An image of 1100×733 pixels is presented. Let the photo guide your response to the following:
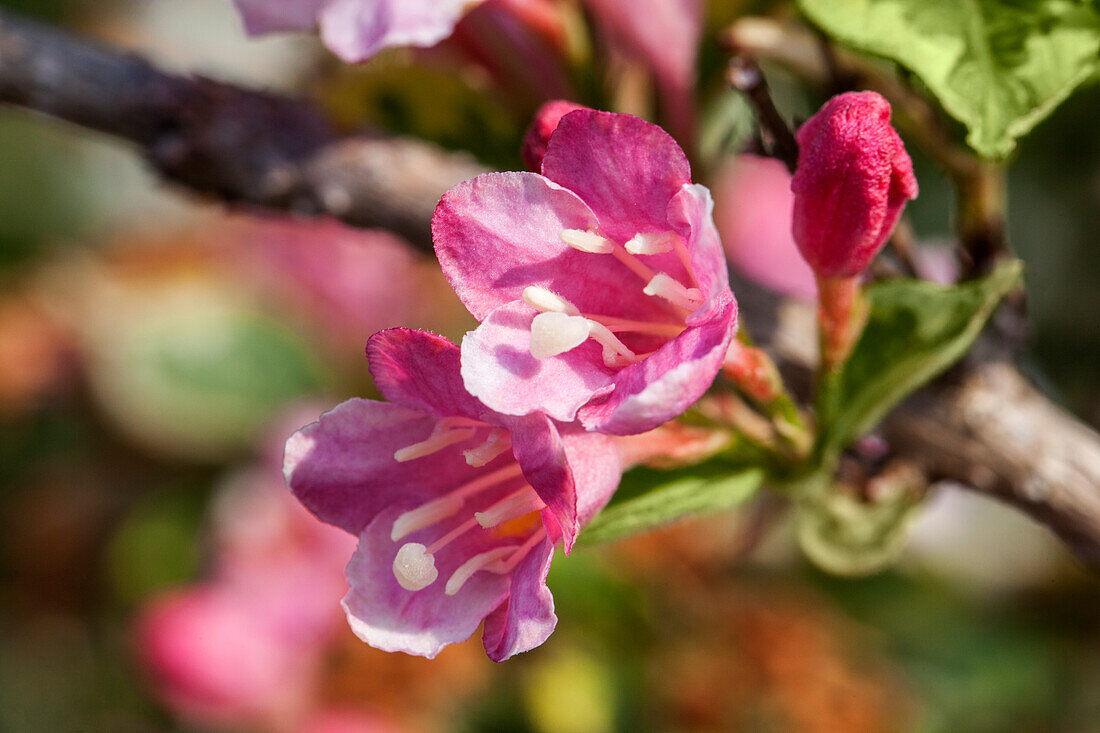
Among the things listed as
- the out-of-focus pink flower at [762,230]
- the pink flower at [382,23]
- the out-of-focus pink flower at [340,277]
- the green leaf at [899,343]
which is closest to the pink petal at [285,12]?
the pink flower at [382,23]

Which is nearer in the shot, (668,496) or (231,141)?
(668,496)

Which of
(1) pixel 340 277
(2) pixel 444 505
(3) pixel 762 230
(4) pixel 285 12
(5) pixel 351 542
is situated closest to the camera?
(2) pixel 444 505

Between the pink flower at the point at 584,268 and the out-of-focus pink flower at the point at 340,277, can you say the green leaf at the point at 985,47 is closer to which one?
the pink flower at the point at 584,268

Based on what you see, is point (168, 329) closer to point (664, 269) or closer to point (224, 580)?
point (224, 580)

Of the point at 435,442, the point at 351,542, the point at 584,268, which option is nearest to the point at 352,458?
the point at 435,442

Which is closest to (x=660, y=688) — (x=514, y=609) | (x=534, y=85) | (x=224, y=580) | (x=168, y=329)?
(x=224, y=580)

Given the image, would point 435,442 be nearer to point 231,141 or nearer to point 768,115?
point 768,115

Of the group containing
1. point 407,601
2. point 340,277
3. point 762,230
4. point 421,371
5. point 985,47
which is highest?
point 985,47
